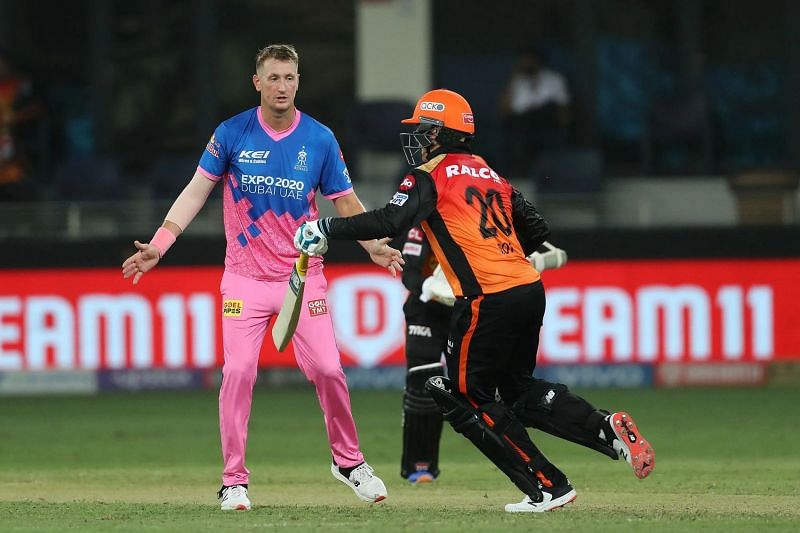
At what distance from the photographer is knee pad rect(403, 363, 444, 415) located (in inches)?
401

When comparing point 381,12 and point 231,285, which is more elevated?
point 381,12

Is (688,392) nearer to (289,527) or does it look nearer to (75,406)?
(75,406)

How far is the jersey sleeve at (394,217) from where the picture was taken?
7.95 m

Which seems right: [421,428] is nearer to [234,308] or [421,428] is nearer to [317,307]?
[317,307]

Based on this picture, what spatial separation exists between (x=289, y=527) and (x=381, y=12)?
40.4 ft

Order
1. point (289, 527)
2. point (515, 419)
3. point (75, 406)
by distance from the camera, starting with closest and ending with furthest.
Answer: point (289, 527)
point (515, 419)
point (75, 406)

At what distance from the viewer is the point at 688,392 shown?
16078 millimetres

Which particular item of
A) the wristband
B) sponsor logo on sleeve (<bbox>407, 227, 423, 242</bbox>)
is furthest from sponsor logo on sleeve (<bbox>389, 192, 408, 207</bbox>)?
sponsor logo on sleeve (<bbox>407, 227, 423, 242</bbox>)

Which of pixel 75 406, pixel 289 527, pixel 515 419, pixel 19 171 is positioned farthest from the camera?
pixel 19 171

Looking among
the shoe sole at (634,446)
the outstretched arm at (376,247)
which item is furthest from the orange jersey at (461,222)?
the shoe sole at (634,446)

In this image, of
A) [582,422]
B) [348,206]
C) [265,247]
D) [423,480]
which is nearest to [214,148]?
[265,247]

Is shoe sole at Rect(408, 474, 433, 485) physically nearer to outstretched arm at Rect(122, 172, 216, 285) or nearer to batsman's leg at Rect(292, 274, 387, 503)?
batsman's leg at Rect(292, 274, 387, 503)

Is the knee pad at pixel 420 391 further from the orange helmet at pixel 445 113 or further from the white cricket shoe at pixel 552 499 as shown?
the orange helmet at pixel 445 113

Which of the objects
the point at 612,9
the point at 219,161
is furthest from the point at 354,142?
the point at 219,161
